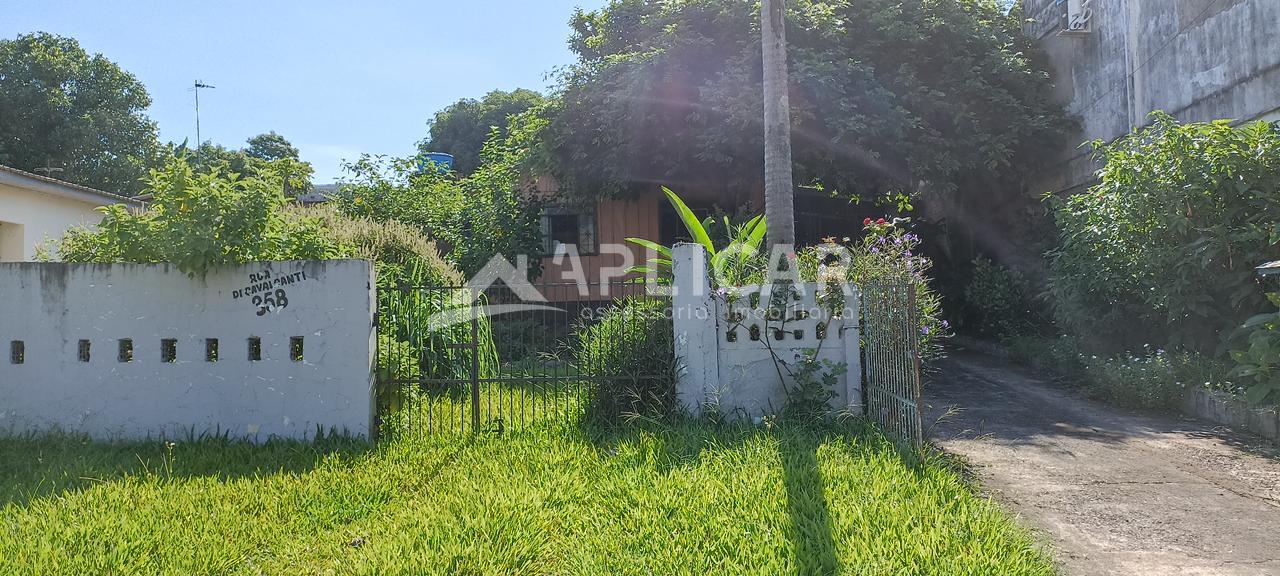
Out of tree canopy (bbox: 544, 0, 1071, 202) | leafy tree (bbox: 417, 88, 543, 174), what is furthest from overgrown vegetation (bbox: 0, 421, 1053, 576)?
leafy tree (bbox: 417, 88, 543, 174)

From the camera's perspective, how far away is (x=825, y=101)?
1096 centimetres

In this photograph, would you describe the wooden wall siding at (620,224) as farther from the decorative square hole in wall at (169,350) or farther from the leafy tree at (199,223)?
the decorative square hole in wall at (169,350)

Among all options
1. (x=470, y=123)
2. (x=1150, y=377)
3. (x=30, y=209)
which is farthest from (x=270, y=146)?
(x=1150, y=377)

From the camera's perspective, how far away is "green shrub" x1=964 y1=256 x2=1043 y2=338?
11773mm

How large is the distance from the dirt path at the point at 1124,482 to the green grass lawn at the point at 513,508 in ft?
1.35

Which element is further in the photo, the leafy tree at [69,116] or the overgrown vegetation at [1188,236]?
the leafy tree at [69,116]

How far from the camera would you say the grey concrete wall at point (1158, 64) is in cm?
877

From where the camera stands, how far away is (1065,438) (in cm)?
593

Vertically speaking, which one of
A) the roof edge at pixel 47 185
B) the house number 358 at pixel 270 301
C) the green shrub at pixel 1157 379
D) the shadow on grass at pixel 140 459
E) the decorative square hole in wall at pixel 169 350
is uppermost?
the roof edge at pixel 47 185

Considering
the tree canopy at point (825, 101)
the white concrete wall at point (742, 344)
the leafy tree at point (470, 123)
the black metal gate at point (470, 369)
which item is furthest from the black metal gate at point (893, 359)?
the leafy tree at point (470, 123)

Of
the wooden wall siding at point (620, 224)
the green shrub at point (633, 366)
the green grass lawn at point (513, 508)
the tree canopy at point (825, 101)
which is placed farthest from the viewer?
the wooden wall siding at point (620, 224)

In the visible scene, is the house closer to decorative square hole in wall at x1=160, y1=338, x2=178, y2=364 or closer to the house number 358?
decorative square hole in wall at x1=160, y1=338, x2=178, y2=364

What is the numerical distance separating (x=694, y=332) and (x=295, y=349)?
3084 millimetres

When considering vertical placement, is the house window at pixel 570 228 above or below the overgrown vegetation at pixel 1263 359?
above
